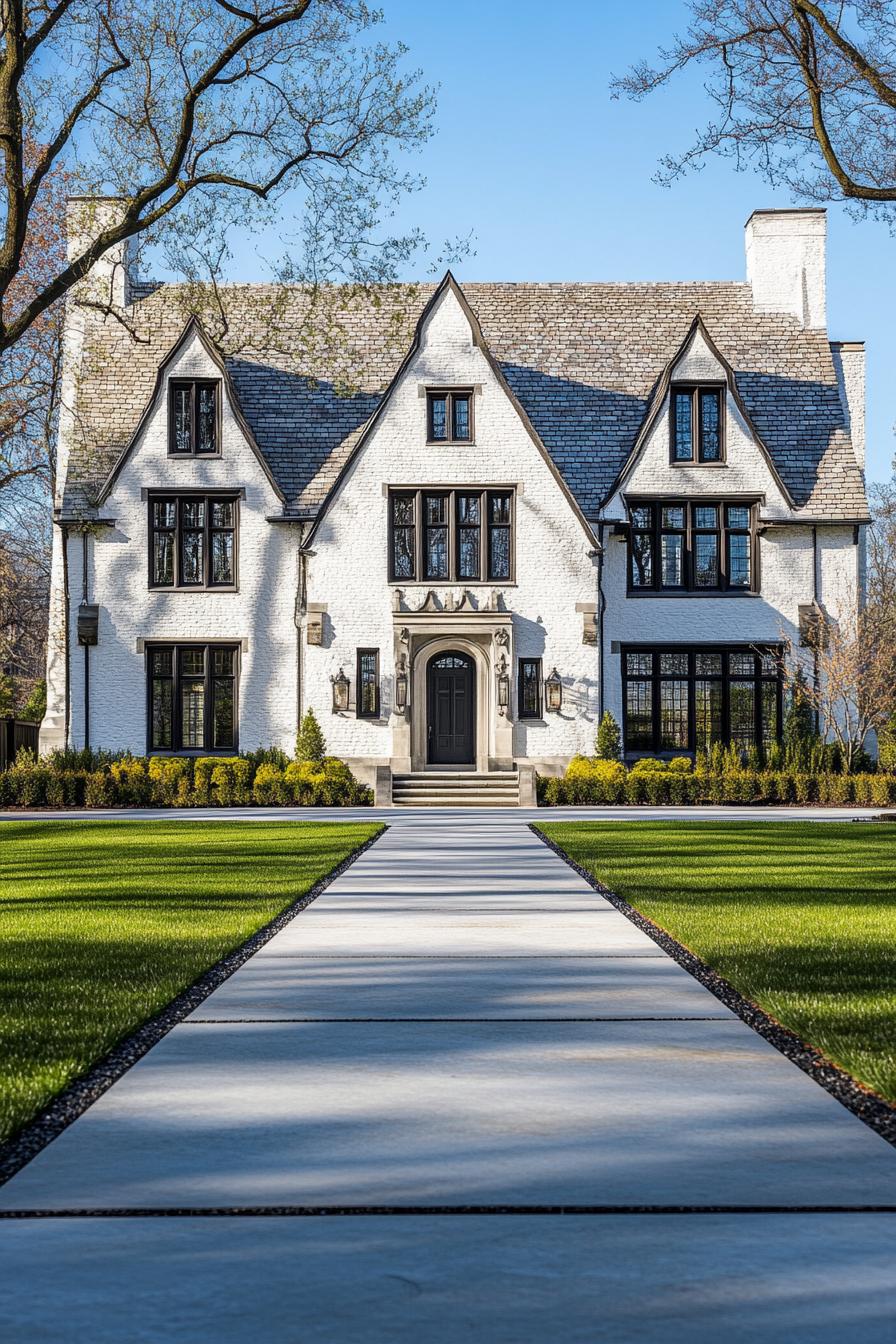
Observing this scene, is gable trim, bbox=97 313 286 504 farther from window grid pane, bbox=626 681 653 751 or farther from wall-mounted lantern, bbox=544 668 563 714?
window grid pane, bbox=626 681 653 751

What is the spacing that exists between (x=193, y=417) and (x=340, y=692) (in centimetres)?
714

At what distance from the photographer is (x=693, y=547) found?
110 feet

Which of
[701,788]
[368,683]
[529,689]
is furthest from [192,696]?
[701,788]

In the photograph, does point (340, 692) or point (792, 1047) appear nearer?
point (792, 1047)

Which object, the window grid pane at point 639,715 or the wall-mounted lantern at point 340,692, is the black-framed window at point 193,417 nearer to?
the wall-mounted lantern at point 340,692

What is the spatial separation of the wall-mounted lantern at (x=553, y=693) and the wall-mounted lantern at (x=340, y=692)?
4427 mm

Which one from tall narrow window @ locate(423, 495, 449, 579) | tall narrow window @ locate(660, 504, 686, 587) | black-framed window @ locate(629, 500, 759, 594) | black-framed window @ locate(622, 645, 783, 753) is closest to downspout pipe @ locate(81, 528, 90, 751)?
tall narrow window @ locate(423, 495, 449, 579)

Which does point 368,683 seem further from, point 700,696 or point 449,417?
point 700,696

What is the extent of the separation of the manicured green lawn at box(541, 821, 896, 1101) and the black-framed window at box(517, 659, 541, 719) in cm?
1206

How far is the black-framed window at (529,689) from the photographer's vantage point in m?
32.3

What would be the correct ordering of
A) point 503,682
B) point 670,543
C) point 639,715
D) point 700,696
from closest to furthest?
point 503,682 < point 639,715 < point 700,696 < point 670,543

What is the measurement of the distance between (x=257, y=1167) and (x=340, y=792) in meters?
25.5

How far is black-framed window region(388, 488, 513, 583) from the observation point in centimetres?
3244

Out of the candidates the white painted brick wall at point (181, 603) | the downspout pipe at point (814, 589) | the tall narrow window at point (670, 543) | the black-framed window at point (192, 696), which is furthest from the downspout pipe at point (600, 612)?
the black-framed window at point (192, 696)
